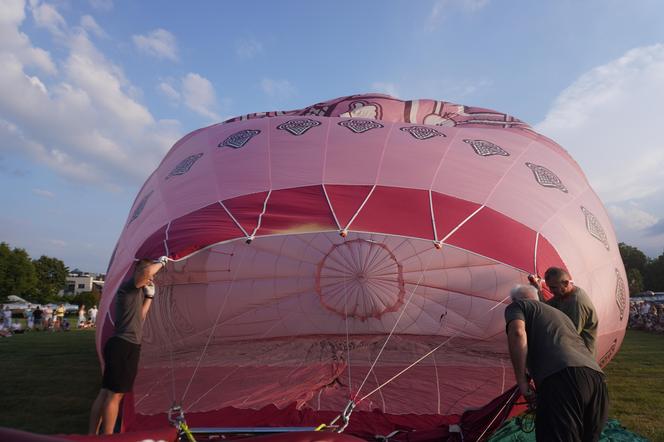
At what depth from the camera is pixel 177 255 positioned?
3416mm

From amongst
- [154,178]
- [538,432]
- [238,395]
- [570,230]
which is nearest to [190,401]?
[238,395]

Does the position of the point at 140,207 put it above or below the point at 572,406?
above

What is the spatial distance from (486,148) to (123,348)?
3627 millimetres

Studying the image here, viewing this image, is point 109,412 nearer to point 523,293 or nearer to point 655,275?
point 523,293

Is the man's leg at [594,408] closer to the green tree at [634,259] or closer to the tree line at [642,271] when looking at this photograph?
the tree line at [642,271]

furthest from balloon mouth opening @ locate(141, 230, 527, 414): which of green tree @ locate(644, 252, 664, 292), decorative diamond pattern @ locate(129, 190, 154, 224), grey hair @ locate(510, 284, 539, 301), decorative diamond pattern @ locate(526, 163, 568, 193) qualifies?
green tree @ locate(644, 252, 664, 292)

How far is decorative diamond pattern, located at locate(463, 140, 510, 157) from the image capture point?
4801 millimetres

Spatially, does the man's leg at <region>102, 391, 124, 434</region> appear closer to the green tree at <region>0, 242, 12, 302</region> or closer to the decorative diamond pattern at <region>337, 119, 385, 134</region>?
the decorative diamond pattern at <region>337, 119, 385, 134</region>

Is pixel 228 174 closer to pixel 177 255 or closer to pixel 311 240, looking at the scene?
pixel 177 255

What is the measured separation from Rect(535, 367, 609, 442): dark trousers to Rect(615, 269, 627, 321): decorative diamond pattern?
2.89 metres

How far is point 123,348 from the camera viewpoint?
124 inches

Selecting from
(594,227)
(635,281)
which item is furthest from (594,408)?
(635,281)

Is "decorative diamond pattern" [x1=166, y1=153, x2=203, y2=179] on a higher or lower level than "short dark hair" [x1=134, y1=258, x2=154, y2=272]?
higher

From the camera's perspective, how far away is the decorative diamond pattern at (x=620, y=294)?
4.85 metres
